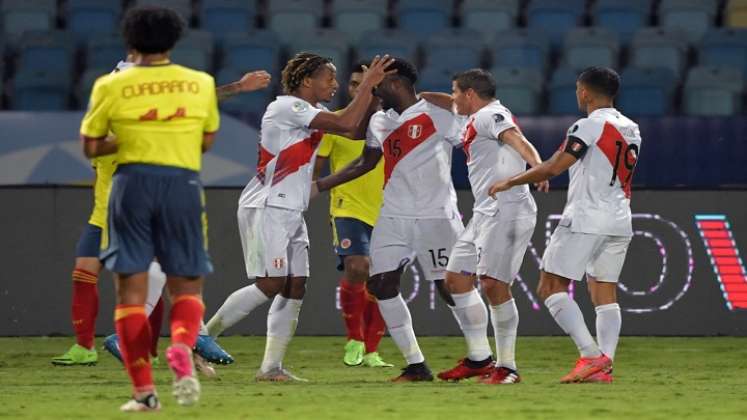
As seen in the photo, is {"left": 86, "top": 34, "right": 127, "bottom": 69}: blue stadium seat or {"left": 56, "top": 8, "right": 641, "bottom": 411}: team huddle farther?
{"left": 86, "top": 34, "right": 127, "bottom": 69}: blue stadium seat

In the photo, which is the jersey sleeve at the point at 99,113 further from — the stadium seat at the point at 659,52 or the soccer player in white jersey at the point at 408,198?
the stadium seat at the point at 659,52

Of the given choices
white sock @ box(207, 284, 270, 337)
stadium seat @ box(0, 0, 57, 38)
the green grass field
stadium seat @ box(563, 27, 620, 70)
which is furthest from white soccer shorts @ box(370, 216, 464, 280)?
stadium seat @ box(0, 0, 57, 38)

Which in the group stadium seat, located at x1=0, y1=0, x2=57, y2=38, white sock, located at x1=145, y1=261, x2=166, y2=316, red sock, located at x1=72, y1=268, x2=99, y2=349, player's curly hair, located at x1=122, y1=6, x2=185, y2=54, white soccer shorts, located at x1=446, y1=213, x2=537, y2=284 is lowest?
red sock, located at x1=72, y1=268, x2=99, y2=349

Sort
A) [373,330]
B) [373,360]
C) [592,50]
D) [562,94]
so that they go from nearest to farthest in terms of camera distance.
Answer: [373,360], [373,330], [562,94], [592,50]

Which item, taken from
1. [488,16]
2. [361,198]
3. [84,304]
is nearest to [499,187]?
[361,198]

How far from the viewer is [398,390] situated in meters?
8.30

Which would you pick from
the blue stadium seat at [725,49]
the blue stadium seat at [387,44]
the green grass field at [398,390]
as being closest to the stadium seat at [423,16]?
the blue stadium seat at [387,44]

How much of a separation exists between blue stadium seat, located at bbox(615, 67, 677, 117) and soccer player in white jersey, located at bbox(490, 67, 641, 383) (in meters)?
6.67

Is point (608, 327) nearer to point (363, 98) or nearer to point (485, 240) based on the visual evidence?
point (485, 240)

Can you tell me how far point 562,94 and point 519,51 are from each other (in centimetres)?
89

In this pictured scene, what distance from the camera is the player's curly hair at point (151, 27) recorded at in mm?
6973

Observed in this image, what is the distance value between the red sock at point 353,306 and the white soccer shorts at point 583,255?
6.77ft

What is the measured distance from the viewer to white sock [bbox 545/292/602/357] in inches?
351

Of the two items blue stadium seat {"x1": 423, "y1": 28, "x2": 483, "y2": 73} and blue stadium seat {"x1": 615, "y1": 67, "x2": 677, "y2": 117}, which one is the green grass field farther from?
blue stadium seat {"x1": 423, "y1": 28, "x2": 483, "y2": 73}
